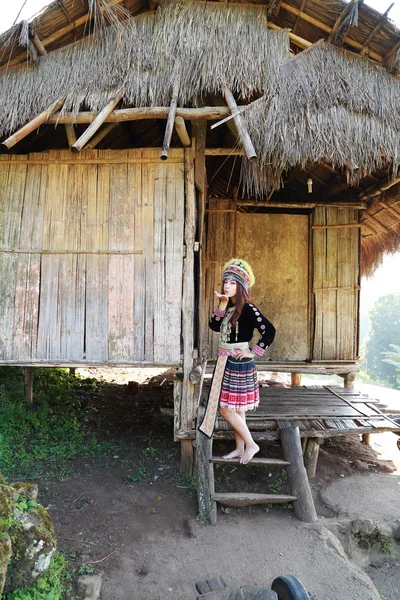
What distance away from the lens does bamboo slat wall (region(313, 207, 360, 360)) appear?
641 centimetres

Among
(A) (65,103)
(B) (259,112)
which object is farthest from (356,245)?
(A) (65,103)

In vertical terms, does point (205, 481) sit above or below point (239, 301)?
below

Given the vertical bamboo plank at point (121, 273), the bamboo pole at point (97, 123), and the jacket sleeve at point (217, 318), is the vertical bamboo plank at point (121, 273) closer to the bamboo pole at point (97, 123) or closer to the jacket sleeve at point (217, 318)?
the bamboo pole at point (97, 123)

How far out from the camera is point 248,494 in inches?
142

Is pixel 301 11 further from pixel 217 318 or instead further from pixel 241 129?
pixel 217 318

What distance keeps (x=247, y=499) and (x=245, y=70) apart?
167 inches

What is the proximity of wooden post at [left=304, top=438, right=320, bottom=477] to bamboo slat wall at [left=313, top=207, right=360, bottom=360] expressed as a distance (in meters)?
2.23

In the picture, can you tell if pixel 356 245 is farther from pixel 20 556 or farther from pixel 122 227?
pixel 20 556

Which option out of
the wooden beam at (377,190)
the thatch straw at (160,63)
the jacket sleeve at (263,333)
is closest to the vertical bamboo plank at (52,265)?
the thatch straw at (160,63)

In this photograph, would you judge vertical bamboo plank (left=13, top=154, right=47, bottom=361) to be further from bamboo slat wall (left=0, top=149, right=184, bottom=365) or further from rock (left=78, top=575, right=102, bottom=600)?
rock (left=78, top=575, right=102, bottom=600)

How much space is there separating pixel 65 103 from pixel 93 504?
3.99 meters

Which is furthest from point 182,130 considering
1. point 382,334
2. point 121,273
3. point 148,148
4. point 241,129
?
point 382,334

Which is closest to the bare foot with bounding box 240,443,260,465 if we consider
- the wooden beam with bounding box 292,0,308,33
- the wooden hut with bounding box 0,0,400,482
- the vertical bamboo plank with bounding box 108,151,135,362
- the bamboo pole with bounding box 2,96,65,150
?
the wooden hut with bounding box 0,0,400,482

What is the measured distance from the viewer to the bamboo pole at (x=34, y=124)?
3.86 m
